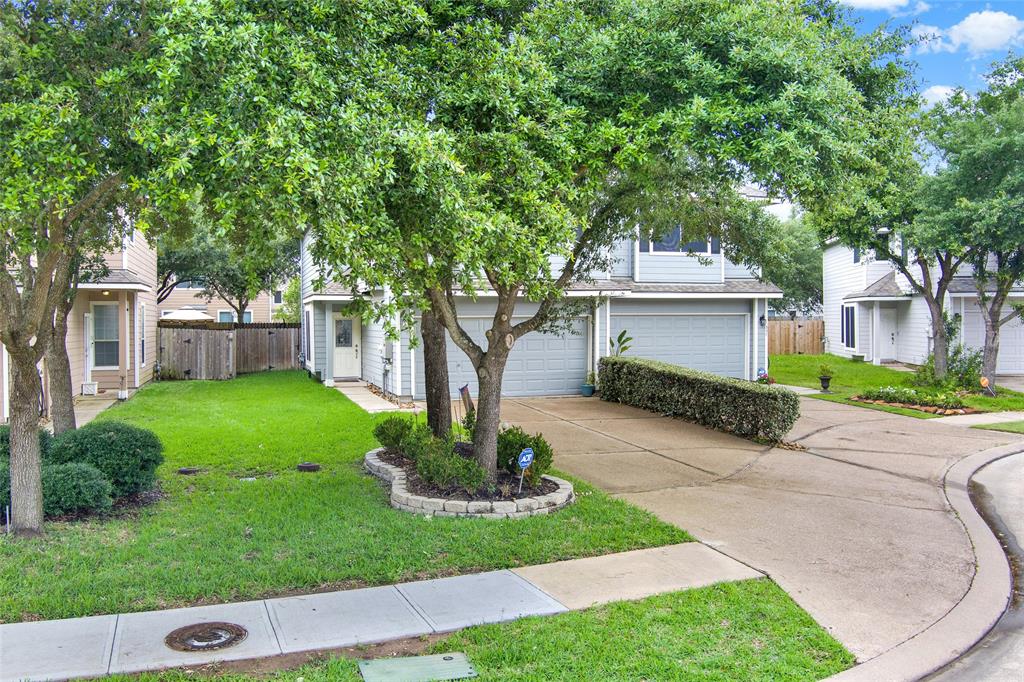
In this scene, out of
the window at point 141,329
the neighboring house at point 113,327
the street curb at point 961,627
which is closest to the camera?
the street curb at point 961,627

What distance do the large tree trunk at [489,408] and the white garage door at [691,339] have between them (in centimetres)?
1115

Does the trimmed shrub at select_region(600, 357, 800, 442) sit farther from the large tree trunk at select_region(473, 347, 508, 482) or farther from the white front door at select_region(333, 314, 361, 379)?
the white front door at select_region(333, 314, 361, 379)

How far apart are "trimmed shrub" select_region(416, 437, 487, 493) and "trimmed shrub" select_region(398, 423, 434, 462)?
0.39 m

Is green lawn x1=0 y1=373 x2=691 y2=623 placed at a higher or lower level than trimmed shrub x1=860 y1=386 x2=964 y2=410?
lower

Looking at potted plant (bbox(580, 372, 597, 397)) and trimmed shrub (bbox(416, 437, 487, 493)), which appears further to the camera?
potted plant (bbox(580, 372, 597, 397))

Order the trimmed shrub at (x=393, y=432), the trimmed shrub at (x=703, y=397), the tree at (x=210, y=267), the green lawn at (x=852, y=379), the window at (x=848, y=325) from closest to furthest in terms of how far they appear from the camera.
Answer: the trimmed shrub at (x=393, y=432), the trimmed shrub at (x=703, y=397), the green lawn at (x=852, y=379), the tree at (x=210, y=267), the window at (x=848, y=325)

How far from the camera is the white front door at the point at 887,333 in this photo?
90.2 ft

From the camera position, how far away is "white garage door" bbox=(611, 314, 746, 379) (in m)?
19.4

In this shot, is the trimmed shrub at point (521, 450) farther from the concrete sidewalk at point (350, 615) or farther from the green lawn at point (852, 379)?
the green lawn at point (852, 379)

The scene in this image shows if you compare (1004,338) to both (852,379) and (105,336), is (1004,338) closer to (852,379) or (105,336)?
(852,379)

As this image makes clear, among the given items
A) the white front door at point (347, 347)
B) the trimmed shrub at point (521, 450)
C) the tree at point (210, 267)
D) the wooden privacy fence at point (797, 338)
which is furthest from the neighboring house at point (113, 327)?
the wooden privacy fence at point (797, 338)

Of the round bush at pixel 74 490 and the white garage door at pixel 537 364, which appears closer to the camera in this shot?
the round bush at pixel 74 490

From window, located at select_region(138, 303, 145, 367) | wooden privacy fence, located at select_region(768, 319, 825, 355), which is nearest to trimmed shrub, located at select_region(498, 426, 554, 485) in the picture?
window, located at select_region(138, 303, 145, 367)

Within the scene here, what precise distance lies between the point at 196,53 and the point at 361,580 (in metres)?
4.11
